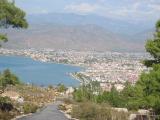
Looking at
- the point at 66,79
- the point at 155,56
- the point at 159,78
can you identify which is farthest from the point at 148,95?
the point at 66,79

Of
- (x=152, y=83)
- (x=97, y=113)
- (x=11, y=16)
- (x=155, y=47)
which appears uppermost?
(x=11, y=16)

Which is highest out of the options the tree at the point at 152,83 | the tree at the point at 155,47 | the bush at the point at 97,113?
the tree at the point at 155,47

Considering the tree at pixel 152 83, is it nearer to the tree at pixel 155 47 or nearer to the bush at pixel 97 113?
the tree at pixel 155 47

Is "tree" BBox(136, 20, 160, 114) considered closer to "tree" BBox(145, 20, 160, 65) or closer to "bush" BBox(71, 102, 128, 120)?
"tree" BBox(145, 20, 160, 65)

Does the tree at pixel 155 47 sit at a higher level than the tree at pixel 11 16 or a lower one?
lower

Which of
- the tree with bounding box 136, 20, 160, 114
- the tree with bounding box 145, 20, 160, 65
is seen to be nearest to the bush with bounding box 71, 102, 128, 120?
the tree with bounding box 145, 20, 160, 65

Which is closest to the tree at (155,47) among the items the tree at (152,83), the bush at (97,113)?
the tree at (152,83)

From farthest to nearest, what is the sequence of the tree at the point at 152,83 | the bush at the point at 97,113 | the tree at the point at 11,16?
the bush at the point at 97,113, the tree at the point at 11,16, the tree at the point at 152,83

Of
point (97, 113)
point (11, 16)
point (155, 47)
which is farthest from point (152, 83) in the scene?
point (97, 113)

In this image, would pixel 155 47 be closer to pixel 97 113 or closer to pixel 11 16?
pixel 11 16
